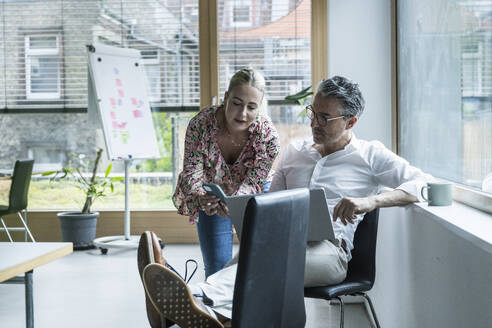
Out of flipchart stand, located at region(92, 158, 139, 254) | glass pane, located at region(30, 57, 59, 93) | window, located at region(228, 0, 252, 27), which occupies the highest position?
window, located at region(228, 0, 252, 27)

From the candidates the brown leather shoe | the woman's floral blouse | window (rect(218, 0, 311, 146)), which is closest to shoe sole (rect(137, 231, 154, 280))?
the brown leather shoe

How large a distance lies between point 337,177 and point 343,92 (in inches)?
13.4

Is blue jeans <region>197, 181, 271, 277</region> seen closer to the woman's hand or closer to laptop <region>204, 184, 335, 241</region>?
the woman's hand

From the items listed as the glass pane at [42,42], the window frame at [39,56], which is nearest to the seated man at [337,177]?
the window frame at [39,56]

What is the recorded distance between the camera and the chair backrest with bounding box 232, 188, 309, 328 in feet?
3.97

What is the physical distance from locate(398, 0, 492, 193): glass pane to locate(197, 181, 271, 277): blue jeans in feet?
3.04

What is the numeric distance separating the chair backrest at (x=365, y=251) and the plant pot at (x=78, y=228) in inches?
132

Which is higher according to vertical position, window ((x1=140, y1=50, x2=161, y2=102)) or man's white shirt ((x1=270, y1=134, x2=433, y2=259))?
window ((x1=140, y1=50, x2=161, y2=102))

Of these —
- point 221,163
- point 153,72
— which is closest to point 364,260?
point 221,163

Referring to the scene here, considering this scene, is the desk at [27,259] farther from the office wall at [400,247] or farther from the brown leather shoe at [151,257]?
the office wall at [400,247]

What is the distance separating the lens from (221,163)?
242cm

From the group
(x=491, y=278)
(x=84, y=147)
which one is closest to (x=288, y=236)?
(x=491, y=278)

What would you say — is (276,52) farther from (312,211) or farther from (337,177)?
(312,211)

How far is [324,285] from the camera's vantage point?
6.48 ft
